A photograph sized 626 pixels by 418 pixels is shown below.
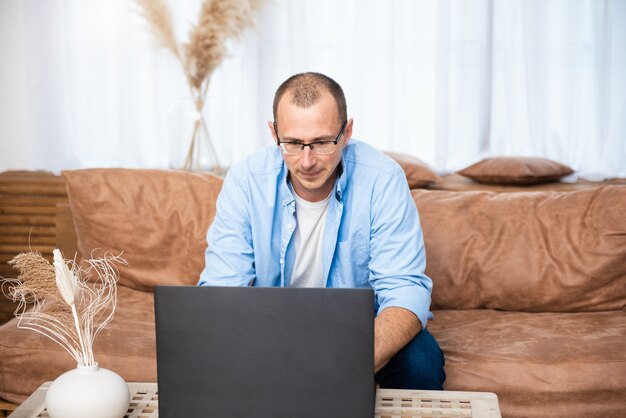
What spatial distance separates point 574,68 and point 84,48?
2.29 m

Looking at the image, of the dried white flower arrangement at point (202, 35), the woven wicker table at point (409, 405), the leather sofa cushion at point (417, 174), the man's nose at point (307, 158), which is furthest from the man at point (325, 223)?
the dried white flower arrangement at point (202, 35)

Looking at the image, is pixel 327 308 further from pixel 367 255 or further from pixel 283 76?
pixel 283 76

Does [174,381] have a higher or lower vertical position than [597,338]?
higher

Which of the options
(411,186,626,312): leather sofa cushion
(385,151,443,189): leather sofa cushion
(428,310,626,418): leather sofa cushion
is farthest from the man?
(385,151,443,189): leather sofa cushion

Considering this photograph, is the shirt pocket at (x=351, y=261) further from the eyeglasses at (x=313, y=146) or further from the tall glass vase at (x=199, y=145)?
the tall glass vase at (x=199, y=145)

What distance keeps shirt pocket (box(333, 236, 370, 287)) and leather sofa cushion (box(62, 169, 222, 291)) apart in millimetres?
629

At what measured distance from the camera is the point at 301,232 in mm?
1975

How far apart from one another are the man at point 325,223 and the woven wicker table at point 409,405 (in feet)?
0.86

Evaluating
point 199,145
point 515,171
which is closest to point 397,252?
point 515,171

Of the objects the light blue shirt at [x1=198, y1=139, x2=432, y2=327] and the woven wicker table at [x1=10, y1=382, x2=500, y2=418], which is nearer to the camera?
the woven wicker table at [x1=10, y1=382, x2=500, y2=418]

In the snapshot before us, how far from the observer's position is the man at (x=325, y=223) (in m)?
1.74

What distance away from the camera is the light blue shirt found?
1.88m

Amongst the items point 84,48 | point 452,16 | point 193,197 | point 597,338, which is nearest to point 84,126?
point 84,48

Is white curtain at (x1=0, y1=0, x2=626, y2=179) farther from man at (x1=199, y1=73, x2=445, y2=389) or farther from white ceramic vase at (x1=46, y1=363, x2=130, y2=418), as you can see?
white ceramic vase at (x1=46, y1=363, x2=130, y2=418)
